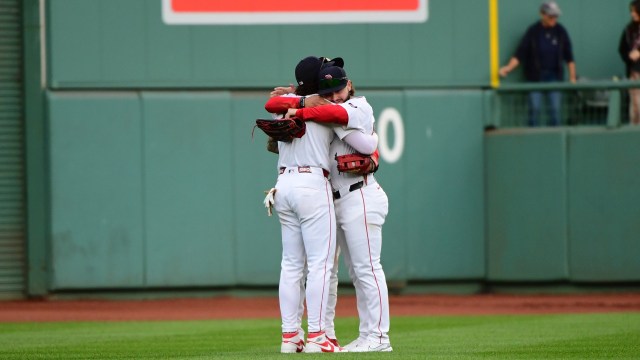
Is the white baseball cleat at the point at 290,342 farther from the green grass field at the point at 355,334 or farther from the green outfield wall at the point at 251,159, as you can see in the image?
the green outfield wall at the point at 251,159

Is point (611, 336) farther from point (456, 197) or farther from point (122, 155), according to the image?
point (122, 155)

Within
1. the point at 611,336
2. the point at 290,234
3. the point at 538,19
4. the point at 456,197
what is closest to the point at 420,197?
the point at 456,197

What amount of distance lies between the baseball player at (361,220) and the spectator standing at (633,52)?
759cm

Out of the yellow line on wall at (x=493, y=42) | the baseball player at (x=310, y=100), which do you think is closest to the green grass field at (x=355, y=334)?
the baseball player at (x=310, y=100)

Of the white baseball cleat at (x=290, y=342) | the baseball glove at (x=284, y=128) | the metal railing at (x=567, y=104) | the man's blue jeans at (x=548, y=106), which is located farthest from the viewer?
the man's blue jeans at (x=548, y=106)

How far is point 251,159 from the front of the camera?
15.0 meters

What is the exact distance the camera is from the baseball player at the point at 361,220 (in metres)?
7.88

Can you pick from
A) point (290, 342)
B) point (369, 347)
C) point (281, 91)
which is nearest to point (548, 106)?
point (281, 91)

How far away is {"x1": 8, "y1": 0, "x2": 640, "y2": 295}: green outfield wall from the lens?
1473cm

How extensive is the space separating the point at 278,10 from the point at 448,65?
213cm

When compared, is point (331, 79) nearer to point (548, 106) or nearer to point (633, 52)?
point (548, 106)

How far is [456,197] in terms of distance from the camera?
15.3 meters

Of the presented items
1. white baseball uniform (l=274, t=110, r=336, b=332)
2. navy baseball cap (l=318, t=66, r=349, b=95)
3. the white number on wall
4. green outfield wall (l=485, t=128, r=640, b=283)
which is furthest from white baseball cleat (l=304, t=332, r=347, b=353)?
green outfield wall (l=485, t=128, r=640, b=283)

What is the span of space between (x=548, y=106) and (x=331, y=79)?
773 cm
